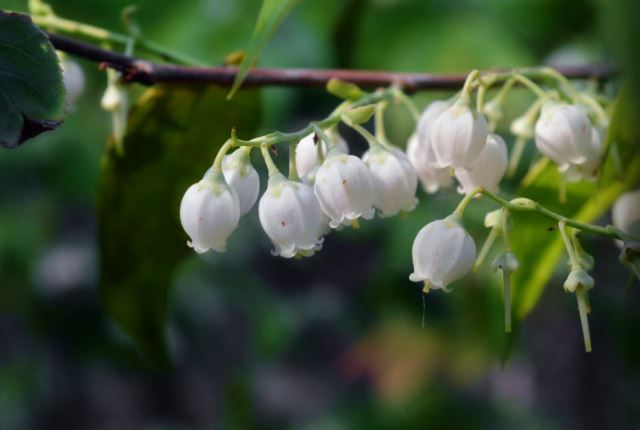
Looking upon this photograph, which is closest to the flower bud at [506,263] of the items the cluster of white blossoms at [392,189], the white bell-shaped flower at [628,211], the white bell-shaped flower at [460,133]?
the cluster of white blossoms at [392,189]

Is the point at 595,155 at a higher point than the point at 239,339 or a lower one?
higher

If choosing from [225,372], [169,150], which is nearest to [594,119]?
[169,150]

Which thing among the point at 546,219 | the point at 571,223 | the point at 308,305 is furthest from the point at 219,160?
the point at 308,305

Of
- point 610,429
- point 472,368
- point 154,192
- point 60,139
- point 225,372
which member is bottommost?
point 225,372

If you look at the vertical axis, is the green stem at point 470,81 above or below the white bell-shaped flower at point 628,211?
above

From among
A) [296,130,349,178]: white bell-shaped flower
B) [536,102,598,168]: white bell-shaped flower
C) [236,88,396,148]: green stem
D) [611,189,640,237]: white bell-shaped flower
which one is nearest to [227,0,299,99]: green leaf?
[236,88,396,148]: green stem

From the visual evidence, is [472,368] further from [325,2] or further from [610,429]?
[325,2]

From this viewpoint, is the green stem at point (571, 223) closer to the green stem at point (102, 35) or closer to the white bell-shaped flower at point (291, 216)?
the white bell-shaped flower at point (291, 216)
